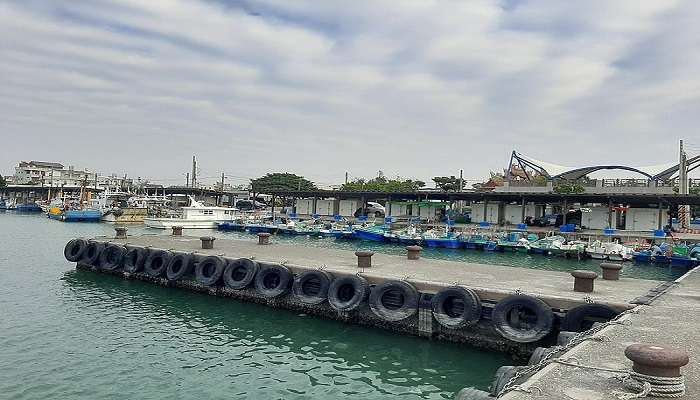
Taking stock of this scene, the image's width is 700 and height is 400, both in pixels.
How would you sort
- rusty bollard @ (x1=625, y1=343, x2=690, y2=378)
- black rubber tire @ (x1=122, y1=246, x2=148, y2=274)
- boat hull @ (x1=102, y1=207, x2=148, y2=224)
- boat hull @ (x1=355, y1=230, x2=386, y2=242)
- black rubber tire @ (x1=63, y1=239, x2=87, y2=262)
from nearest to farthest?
rusty bollard @ (x1=625, y1=343, x2=690, y2=378) < black rubber tire @ (x1=122, y1=246, x2=148, y2=274) < black rubber tire @ (x1=63, y1=239, x2=87, y2=262) < boat hull @ (x1=355, y1=230, x2=386, y2=242) < boat hull @ (x1=102, y1=207, x2=148, y2=224)

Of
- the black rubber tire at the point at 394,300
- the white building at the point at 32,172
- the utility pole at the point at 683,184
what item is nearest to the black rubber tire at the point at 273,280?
the black rubber tire at the point at 394,300

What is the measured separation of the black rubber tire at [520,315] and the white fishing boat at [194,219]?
5528 cm

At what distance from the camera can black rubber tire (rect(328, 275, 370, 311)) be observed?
1614 centimetres

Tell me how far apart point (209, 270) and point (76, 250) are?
9.83 meters

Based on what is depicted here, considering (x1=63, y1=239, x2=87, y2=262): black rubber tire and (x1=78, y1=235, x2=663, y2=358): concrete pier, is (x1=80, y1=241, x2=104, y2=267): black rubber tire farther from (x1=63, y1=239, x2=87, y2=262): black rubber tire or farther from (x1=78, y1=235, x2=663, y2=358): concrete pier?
(x1=78, y1=235, x2=663, y2=358): concrete pier

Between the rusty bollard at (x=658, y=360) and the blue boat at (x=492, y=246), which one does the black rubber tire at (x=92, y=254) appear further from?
the blue boat at (x=492, y=246)

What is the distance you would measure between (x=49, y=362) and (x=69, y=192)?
142 metres

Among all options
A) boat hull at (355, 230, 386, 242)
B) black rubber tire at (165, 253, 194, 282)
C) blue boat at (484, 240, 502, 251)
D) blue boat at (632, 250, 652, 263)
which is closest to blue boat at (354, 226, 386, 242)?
boat hull at (355, 230, 386, 242)

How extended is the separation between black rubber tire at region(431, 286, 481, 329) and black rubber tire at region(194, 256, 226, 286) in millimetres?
9455

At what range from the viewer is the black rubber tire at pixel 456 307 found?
555 inches

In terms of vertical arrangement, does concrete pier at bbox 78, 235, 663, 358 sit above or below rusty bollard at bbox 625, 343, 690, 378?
below

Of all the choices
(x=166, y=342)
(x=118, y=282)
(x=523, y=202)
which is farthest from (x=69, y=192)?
(x=166, y=342)

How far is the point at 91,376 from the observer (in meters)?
11.8

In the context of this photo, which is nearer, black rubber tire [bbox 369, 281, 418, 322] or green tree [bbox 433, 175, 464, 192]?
black rubber tire [bbox 369, 281, 418, 322]
